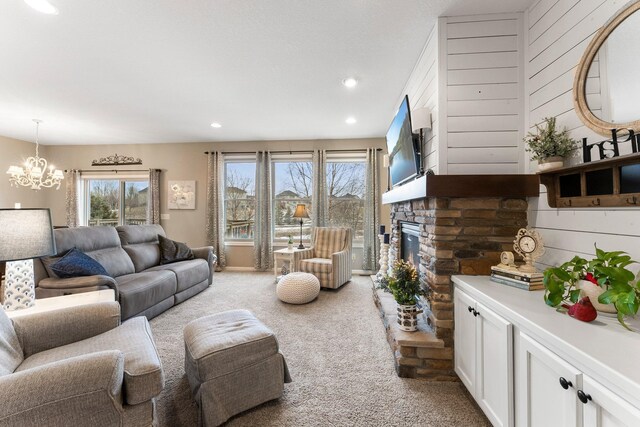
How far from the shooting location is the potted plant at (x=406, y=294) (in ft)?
6.49

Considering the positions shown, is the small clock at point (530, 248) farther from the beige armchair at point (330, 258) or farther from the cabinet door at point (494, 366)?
the beige armchair at point (330, 258)

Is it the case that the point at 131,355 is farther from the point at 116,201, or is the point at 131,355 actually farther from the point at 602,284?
the point at 116,201

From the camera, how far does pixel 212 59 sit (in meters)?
2.45

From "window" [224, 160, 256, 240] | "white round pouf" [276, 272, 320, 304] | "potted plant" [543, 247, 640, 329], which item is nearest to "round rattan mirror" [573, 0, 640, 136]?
"potted plant" [543, 247, 640, 329]

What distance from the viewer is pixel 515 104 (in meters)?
1.89

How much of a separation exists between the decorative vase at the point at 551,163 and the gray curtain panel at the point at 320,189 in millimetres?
3545

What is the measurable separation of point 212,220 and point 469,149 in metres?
4.62

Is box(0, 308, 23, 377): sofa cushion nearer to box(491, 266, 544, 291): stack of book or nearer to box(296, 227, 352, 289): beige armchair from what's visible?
box(491, 266, 544, 291): stack of book

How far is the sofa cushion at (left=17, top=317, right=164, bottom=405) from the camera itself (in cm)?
113

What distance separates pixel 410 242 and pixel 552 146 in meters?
→ 1.49

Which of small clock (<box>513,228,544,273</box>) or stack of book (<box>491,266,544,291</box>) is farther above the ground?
small clock (<box>513,228,544,273</box>)

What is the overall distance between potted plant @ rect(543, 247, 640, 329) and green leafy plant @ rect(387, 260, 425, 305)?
2.83 ft

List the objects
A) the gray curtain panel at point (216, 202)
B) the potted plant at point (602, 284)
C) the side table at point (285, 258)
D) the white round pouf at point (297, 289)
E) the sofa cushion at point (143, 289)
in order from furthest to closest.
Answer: the gray curtain panel at point (216, 202), the side table at point (285, 258), the white round pouf at point (297, 289), the sofa cushion at point (143, 289), the potted plant at point (602, 284)

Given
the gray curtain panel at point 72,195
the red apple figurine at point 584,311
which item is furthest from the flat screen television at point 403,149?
the gray curtain panel at point 72,195
